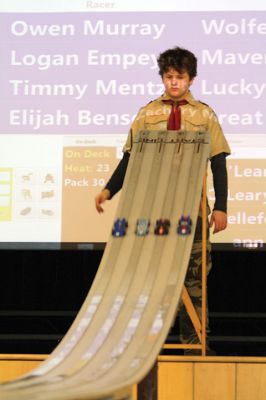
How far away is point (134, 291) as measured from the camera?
2576mm

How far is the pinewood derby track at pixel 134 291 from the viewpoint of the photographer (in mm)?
2104

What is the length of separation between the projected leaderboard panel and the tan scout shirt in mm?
1434

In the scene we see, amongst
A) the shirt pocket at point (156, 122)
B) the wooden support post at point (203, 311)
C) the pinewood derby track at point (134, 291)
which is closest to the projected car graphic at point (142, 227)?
the pinewood derby track at point (134, 291)

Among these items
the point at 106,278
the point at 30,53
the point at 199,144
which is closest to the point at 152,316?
the point at 106,278

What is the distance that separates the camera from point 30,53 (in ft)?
15.1

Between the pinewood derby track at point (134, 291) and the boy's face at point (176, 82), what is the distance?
198 mm

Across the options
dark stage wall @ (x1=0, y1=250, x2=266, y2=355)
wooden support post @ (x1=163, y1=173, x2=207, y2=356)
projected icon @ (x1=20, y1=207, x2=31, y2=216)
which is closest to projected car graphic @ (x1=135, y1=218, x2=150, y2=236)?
wooden support post @ (x1=163, y1=173, x2=207, y2=356)

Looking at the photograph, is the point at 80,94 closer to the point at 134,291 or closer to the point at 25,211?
the point at 25,211

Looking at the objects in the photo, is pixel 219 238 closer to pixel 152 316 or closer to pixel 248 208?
pixel 248 208

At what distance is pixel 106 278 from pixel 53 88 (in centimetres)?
212

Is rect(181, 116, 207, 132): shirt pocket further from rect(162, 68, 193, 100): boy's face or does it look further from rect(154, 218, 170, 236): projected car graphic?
rect(154, 218, 170, 236): projected car graphic

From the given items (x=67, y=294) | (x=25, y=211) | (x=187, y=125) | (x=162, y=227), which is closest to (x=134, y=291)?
(x=162, y=227)

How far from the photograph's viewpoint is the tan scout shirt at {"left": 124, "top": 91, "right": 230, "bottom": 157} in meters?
3.05

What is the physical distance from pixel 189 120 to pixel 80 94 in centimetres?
161
